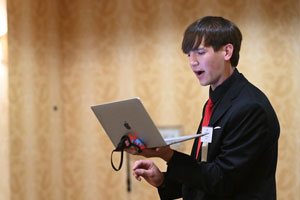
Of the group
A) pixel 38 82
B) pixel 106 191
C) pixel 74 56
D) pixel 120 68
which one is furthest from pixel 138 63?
pixel 106 191

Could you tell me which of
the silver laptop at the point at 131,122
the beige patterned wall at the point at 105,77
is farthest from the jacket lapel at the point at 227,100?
the beige patterned wall at the point at 105,77

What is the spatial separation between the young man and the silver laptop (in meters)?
0.05

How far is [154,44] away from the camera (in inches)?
134

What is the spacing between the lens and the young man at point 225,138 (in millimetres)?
1283

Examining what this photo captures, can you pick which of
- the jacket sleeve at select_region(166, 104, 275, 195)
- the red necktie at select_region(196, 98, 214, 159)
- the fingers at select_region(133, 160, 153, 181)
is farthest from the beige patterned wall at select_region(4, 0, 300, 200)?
the jacket sleeve at select_region(166, 104, 275, 195)

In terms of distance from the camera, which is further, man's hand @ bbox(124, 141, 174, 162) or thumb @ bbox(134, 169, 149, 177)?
thumb @ bbox(134, 169, 149, 177)

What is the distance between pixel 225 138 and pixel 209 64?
277 mm

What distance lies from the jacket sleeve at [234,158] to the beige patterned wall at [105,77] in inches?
76.9

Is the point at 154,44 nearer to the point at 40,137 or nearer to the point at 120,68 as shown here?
the point at 120,68

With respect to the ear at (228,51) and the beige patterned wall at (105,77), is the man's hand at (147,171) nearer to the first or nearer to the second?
the ear at (228,51)

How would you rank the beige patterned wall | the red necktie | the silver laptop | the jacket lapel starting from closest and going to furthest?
the silver laptop < the jacket lapel < the red necktie < the beige patterned wall

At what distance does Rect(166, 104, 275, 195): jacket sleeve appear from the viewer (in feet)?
4.18

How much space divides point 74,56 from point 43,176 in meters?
1.13

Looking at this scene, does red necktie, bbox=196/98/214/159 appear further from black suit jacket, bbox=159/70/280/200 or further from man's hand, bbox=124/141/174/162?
man's hand, bbox=124/141/174/162
